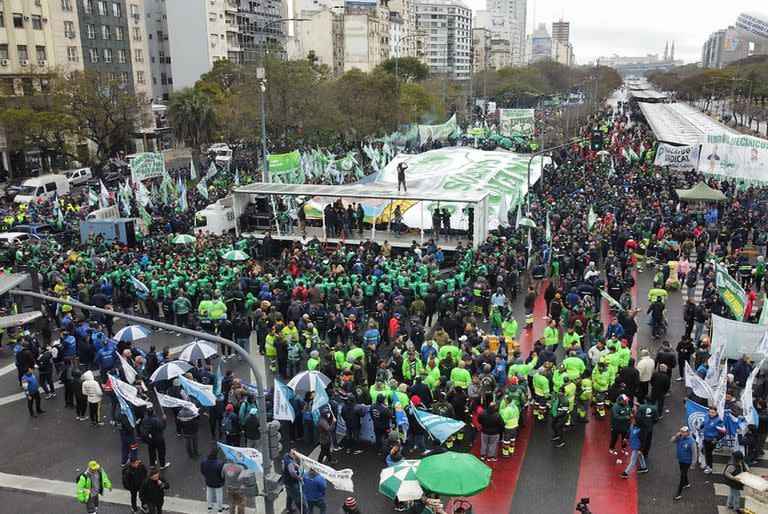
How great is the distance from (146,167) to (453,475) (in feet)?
90.3

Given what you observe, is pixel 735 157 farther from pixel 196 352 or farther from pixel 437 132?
pixel 437 132

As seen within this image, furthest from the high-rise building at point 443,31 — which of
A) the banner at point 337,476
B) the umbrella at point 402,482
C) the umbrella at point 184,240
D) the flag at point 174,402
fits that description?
the banner at point 337,476

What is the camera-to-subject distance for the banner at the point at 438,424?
39.9 feet

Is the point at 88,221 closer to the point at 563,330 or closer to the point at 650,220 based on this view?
the point at 563,330

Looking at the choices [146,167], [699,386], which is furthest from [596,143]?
[699,386]

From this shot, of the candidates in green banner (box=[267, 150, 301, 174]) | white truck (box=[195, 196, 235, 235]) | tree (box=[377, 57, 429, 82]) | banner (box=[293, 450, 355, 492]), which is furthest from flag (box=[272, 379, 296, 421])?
tree (box=[377, 57, 429, 82])

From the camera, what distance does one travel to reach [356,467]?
12.9m

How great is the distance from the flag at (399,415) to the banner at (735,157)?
23.6 meters

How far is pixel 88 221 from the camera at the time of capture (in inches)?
1091

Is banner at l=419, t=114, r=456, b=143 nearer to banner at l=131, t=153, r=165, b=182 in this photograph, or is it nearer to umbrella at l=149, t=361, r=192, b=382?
banner at l=131, t=153, r=165, b=182

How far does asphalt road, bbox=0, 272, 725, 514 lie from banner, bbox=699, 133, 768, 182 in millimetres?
18006

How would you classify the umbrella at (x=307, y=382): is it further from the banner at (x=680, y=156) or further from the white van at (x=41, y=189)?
the white van at (x=41, y=189)

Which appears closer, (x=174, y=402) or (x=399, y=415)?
(x=399, y=415)

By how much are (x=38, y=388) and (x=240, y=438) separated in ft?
17.6
